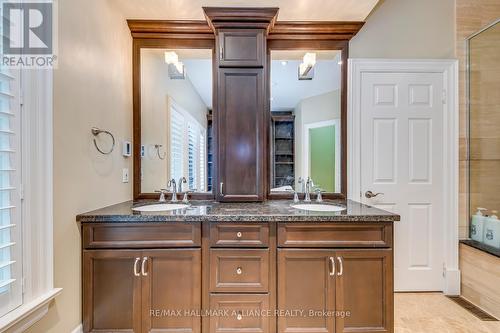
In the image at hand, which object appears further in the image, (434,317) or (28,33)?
(434,317)

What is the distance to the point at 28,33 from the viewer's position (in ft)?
4.32

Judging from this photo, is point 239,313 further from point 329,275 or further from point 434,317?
point 434,317

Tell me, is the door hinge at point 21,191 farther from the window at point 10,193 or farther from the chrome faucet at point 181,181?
the chrome faucet at point 181,181

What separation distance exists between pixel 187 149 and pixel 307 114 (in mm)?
1143

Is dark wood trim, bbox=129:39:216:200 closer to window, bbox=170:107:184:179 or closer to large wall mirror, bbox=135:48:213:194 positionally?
large wall mirror, bbox=135:48:213:194

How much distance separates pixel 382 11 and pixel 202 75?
1.74 metres

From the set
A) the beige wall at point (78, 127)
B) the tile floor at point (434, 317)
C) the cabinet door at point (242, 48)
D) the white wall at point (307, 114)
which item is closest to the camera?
the beige wall at point (78, 127)

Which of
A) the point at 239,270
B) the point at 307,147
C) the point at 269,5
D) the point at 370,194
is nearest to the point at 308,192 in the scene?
the point at 307,147

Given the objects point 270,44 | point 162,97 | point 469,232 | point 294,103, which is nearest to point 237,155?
point 294,103

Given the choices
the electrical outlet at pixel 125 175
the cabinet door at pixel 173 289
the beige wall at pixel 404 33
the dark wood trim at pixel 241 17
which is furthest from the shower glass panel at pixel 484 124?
the electrical outlet at pixel 125 175

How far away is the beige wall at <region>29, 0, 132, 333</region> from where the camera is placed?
4.71 feet

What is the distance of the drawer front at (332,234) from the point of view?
1.64m

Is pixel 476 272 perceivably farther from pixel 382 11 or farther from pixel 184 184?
pixel 184 184

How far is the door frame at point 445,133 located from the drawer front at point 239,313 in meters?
1.27
